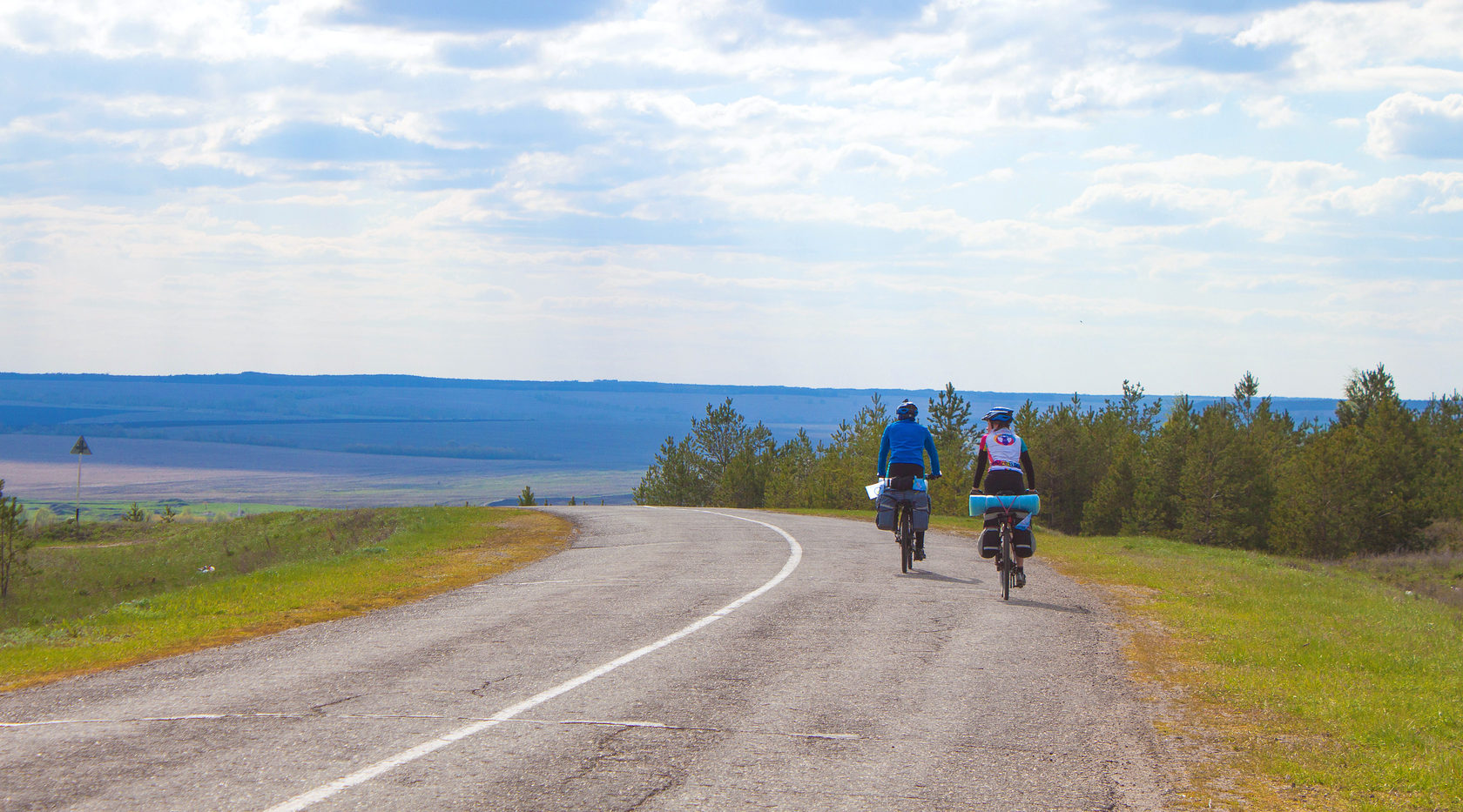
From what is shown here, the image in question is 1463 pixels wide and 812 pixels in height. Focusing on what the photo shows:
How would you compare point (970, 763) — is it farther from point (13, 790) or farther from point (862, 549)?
point (862, 549)

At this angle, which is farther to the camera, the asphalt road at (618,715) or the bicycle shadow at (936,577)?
the bicycle shadow at (936,577)

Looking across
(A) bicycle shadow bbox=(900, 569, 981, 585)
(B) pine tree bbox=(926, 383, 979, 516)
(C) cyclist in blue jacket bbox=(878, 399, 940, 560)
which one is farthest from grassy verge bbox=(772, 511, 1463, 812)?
(B) pine tree bbox=(926, 383, 979, 516)

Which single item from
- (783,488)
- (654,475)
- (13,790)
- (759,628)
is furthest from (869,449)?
(13,790)

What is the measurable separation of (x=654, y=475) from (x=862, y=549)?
71954 millimetres

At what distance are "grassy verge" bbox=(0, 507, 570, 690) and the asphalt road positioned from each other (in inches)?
48.1

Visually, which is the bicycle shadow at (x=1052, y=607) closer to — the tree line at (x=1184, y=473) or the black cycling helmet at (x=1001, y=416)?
the black cycling helmet at (x=1001, y=416)

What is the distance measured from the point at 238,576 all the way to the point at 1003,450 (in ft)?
50.2

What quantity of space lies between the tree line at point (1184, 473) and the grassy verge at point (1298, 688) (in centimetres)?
4634

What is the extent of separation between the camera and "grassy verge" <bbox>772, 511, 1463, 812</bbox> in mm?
6325

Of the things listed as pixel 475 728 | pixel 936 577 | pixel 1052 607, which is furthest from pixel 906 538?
pixel 475 728

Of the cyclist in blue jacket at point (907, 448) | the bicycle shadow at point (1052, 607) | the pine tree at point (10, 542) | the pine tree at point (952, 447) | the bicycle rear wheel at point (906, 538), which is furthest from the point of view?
the pine tree at point (952, 447)

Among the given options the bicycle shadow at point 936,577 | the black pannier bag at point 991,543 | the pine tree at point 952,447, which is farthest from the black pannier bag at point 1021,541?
the pine tree at point 952,447

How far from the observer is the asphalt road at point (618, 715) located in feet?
18.7

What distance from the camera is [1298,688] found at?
28.9ft
